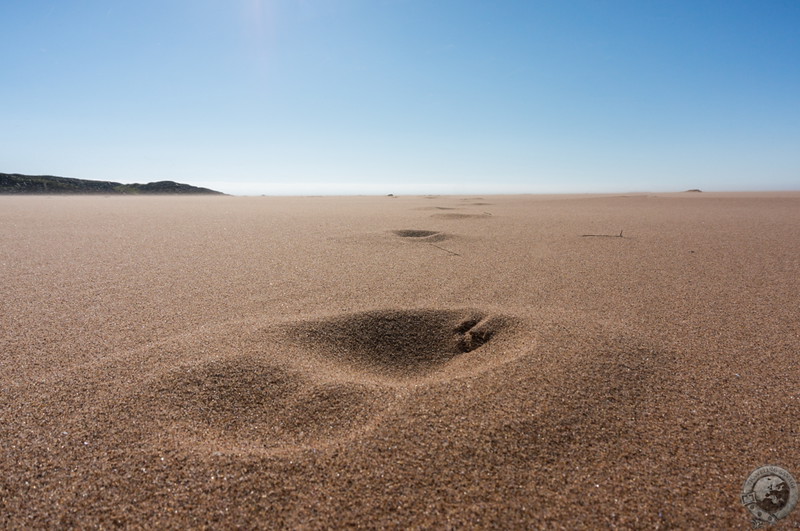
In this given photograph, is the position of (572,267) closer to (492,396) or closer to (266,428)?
(492,396)

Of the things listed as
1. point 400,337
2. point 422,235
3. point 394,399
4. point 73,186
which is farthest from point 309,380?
point 73,186

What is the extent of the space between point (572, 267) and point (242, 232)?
3.64 metres

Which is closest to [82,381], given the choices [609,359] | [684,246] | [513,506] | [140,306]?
[140,306]

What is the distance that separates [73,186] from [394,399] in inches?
1139

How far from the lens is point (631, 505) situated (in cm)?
88

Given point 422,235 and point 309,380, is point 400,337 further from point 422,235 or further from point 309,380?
point 422,235

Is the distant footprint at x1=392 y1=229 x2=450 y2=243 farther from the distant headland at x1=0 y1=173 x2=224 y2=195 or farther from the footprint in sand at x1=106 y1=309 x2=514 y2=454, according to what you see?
the distant headland at x1=0 y1=173 x2=224 y2=195

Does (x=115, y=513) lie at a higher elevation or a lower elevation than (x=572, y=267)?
lower

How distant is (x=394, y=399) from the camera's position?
3.96 feet

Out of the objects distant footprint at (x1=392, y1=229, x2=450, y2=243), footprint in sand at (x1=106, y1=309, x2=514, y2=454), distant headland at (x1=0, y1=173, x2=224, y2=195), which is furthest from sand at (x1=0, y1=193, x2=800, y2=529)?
distant headland at (x1=0, y1=173, x2=224, y2=195)

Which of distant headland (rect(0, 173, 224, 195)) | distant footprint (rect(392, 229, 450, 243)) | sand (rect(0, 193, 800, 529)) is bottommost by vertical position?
sand (rect(0, 193, 800, 529))

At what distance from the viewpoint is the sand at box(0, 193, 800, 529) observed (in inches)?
34.7

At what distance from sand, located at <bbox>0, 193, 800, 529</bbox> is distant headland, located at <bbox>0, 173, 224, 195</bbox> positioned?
2449 centimetres

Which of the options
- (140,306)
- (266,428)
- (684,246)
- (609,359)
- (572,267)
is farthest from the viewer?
(684,246)
